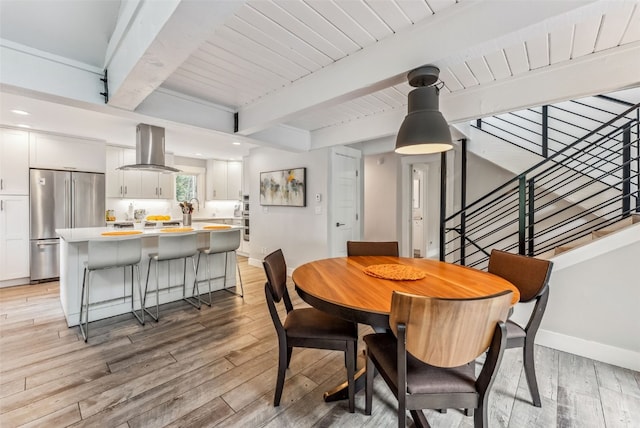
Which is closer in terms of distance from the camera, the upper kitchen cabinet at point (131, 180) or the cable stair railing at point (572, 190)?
the cable stair railing at point (572, 190)

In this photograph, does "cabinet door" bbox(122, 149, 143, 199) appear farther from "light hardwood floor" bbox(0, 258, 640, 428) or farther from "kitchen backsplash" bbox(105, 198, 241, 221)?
"light hardwood floor" bbox(0, 258, 640, 428)

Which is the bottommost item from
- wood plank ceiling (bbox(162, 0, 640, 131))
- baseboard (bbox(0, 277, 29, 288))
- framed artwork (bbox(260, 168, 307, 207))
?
baseboard (bbox(0, 277, 29, 288))

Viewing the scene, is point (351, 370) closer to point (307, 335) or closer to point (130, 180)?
point (307, 335)

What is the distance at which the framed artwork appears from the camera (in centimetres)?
464

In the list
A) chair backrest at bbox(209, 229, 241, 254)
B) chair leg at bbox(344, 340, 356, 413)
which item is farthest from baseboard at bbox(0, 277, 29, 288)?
chair leg at bbox(344, 340, 356, 413)

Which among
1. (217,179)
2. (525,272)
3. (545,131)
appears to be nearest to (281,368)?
(525,272)

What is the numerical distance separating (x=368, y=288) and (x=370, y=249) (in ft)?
3.98

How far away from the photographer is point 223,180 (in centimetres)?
712

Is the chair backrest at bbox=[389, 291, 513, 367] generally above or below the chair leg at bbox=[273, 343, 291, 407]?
above

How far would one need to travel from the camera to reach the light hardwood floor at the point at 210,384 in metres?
1.62

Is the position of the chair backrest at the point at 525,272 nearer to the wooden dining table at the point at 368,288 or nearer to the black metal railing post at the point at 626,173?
the wooden dining table at the point at 368,288

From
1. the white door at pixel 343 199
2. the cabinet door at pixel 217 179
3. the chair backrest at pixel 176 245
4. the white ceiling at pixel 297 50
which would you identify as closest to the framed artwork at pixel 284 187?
the white door at pixel 343 199

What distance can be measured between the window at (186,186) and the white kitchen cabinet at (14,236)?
2749mm

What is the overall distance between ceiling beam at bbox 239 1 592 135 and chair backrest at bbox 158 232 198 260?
1.86 metres
